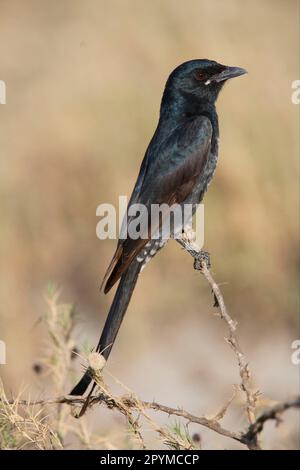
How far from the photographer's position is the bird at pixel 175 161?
4.34 meters

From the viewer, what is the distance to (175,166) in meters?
4.66

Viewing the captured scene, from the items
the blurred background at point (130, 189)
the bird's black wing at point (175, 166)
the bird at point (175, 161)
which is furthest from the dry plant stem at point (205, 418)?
the blurred background at point (130, 189)

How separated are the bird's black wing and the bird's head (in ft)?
0.93

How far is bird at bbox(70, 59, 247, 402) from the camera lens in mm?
4344

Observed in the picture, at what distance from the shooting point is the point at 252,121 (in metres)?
7.32

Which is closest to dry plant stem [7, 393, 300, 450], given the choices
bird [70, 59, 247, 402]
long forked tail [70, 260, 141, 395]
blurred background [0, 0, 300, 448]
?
long forked tail [70, 260, 141, 395]

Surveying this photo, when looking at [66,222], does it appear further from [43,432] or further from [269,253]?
[43,432]

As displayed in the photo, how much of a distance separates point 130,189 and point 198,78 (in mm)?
2227

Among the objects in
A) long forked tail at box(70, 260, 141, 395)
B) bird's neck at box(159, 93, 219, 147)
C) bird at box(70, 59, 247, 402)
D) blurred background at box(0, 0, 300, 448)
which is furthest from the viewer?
blurred background at box(0, 0, 300, 448)

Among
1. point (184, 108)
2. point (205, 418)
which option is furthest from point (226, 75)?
point (205, 418)

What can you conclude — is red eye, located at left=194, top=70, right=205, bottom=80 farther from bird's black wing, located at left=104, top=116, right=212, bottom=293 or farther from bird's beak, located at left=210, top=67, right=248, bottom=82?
bird's black wing, located at left=104, top=116, right=212, bottom=293

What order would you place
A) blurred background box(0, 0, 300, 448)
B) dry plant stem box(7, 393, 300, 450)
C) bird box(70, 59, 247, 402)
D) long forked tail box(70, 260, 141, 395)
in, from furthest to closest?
1. blurred background box(0, 0, 300, 448)
2. bird box(70, 59, 247, 402)
3. long forked tail box(70, 260, 141, 395)
4. dry plant stem box(7, 393, 300, 450)

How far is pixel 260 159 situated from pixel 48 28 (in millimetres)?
3757

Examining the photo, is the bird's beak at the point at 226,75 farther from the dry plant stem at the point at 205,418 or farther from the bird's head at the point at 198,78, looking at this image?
the dry plant stem at the point at 205,418
